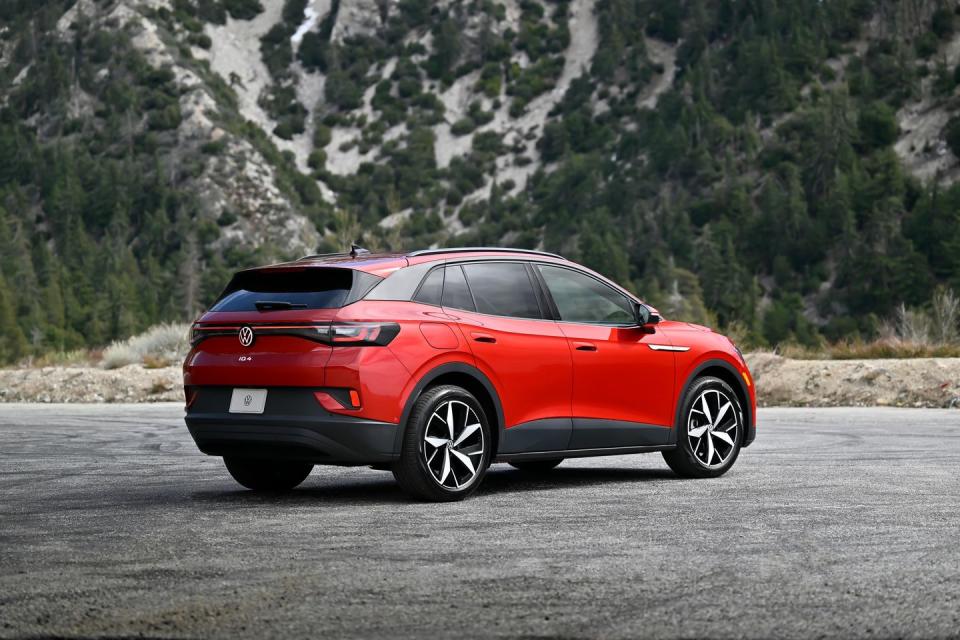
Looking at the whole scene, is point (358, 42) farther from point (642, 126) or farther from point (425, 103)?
point (642, 126)

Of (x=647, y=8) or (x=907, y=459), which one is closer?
(x=907, y=459)

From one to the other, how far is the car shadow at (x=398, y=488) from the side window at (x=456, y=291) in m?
1.42

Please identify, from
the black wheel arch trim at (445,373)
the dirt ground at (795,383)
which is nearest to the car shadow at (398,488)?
the black wheel arch trim at (445,373)

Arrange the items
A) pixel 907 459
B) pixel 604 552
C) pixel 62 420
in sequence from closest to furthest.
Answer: pixel 604 552 < pixel 907 459 < pixel 62 420

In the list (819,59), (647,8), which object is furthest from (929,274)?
(647,8)

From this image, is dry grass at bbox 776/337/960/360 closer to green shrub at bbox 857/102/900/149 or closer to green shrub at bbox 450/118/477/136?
green shrub at bbox 857/102/900/149

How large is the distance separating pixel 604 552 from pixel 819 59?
105722 millimetres

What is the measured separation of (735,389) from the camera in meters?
11.1

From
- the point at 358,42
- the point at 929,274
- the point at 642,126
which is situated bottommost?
the point at 929,274

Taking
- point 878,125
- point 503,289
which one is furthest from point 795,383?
point 878,125

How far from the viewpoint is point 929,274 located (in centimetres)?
8438

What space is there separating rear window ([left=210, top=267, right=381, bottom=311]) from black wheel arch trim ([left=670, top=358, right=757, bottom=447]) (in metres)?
3.06

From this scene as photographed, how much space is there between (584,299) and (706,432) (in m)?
1.58

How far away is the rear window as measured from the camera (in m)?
8.80
